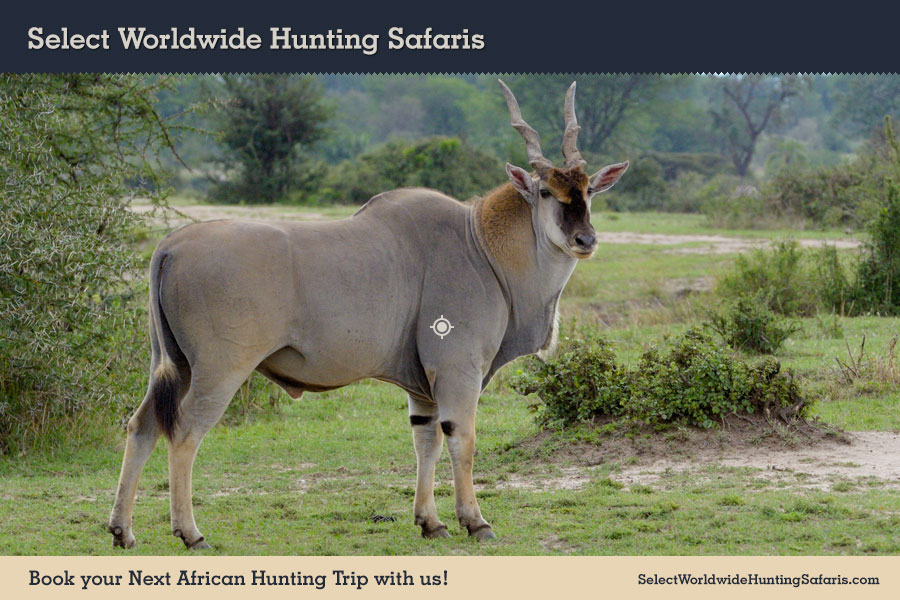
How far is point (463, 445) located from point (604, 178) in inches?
73.9

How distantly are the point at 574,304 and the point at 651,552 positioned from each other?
11.4 meters

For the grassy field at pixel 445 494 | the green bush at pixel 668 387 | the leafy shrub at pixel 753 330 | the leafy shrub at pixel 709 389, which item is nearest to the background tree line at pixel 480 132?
the grassy field at pixel 445 494

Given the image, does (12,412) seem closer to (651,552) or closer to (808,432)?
(651,552)

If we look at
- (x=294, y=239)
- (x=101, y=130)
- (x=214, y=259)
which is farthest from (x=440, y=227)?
(x=101, y=130)

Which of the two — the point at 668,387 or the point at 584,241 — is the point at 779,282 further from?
the point at 584,241

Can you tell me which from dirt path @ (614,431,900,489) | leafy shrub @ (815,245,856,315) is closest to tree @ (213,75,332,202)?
leafy shrub @ (815,245,856,315)

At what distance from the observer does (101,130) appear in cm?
1302

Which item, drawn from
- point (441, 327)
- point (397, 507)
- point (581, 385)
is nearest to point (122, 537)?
point (397, 507)

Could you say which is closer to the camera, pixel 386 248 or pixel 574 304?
pixel 386 248

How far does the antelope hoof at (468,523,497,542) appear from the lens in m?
6.76

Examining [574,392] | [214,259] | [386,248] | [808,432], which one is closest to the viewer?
[214,259]

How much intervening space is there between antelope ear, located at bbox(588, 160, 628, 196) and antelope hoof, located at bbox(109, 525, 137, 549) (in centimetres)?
342

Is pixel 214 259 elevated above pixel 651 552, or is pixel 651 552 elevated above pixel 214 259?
pixel 214 259

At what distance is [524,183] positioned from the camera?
712 centimetres
